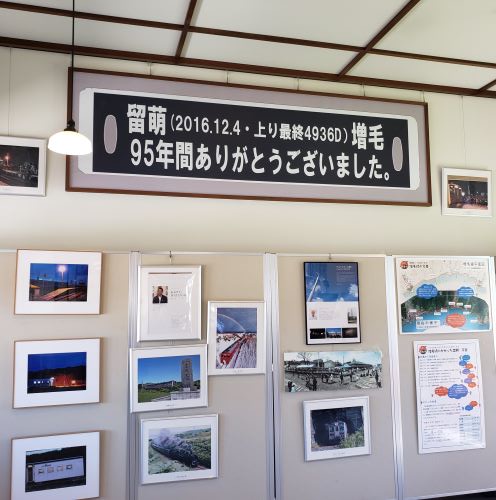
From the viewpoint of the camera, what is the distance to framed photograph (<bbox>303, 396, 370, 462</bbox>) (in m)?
2.68

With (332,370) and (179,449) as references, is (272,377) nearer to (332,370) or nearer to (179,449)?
(332,370)

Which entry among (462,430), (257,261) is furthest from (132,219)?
(462,430)

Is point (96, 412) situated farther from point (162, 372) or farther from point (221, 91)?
point (221, 91)

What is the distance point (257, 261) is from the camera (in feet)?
8.99

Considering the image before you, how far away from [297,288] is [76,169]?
1.48 m

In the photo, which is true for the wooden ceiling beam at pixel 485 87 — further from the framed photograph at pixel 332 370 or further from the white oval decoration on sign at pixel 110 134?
the white oval decoration on sign at pixel 110 134

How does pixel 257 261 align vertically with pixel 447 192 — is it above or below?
below

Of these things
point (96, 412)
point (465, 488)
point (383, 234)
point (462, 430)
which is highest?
point (383, 234)

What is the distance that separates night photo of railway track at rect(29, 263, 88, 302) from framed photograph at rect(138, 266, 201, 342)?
301 mm

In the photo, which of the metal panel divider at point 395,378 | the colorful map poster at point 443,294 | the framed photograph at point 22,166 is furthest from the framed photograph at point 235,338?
the framed photograph at point 22,166

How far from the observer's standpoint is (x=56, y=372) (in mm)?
2398

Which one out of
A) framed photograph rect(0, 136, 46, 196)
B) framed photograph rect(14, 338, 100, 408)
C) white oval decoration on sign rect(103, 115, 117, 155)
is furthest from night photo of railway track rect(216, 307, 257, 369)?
framed photograph rect(0, 136, 46, 196)

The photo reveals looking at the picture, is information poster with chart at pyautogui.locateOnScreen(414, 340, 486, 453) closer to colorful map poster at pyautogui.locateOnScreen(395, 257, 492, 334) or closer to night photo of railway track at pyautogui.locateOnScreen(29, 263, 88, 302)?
colorful map poster at pyautogui.locateOnScreen(395, 257, 492, 334)

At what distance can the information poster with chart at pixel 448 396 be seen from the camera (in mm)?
2873
